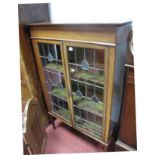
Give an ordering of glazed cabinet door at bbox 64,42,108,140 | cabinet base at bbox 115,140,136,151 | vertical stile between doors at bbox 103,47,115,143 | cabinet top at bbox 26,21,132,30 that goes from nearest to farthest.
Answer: cabinet top at bbox 26,21,132,30
vertical stile between doors at bbox 103,47,115,143
glazed cabinet door at bbox 64,42,108,140
cabinet base at bbox 115,140,136,151

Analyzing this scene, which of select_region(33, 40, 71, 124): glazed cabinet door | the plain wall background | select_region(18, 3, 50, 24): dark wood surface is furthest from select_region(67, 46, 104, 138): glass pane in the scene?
select_region(18, 3, 50, 24): dark wood surface

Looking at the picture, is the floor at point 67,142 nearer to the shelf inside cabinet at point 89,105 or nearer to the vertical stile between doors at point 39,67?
the vertical stile between doors at point 39,67

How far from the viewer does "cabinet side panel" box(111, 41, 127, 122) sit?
90cm

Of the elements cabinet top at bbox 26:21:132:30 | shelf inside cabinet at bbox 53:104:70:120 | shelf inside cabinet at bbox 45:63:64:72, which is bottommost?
shelf inside cabinet at bbox 53:104:70:120

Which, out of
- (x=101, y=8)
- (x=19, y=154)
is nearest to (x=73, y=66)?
(x=101, y=8)

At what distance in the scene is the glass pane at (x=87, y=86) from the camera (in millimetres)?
993

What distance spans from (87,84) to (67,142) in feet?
2.33

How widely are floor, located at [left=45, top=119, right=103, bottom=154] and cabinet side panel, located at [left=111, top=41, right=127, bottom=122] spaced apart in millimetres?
421

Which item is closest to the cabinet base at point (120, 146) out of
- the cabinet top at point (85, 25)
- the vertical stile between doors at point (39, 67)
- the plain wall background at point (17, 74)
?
the plain wall background at point (17, 74)

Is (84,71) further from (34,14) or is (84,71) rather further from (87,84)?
(34,14)

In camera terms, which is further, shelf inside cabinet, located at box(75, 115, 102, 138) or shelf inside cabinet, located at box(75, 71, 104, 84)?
shelf inside cabinet, located at box(75, 115, 102, 138)

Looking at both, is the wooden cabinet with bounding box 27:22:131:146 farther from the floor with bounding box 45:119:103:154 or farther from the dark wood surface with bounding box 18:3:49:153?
the floor with bounding box 45:119:103:154

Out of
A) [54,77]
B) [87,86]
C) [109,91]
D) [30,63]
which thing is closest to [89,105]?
[87,86]

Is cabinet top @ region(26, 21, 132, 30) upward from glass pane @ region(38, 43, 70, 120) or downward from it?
upward
